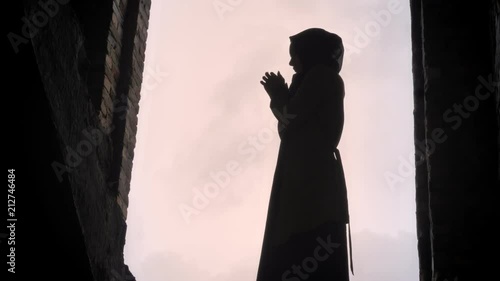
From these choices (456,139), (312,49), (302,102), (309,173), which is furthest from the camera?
(456,139)

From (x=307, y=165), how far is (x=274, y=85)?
1.67 ft

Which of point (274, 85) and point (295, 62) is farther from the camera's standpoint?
point (295, 62)

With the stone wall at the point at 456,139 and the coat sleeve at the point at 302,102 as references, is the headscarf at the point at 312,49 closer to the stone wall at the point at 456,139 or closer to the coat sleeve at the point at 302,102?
the coat sleeve at the point at 302,102

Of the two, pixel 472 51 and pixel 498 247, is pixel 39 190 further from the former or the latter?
pixel 472 51

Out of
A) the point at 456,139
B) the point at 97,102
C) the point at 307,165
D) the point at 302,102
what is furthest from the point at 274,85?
the point at 456,139

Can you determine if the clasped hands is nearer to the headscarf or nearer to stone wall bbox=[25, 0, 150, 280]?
the headscarf

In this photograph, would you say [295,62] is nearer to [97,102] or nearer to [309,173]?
[309,173]

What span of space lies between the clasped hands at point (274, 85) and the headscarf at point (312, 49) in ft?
0.36

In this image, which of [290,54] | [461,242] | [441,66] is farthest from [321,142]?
[441,66]

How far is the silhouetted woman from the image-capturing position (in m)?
3.62

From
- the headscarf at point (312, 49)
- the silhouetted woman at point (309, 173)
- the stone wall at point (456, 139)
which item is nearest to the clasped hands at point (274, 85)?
the silhouetted woman at point (309, 173)

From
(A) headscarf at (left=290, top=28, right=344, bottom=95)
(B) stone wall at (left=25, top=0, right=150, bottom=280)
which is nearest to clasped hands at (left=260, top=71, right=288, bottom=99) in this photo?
(A) headscarf at (left=290, top=28, right=344, bottom=95)

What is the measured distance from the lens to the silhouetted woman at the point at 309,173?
3.62 meters

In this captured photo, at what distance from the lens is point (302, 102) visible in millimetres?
3930
